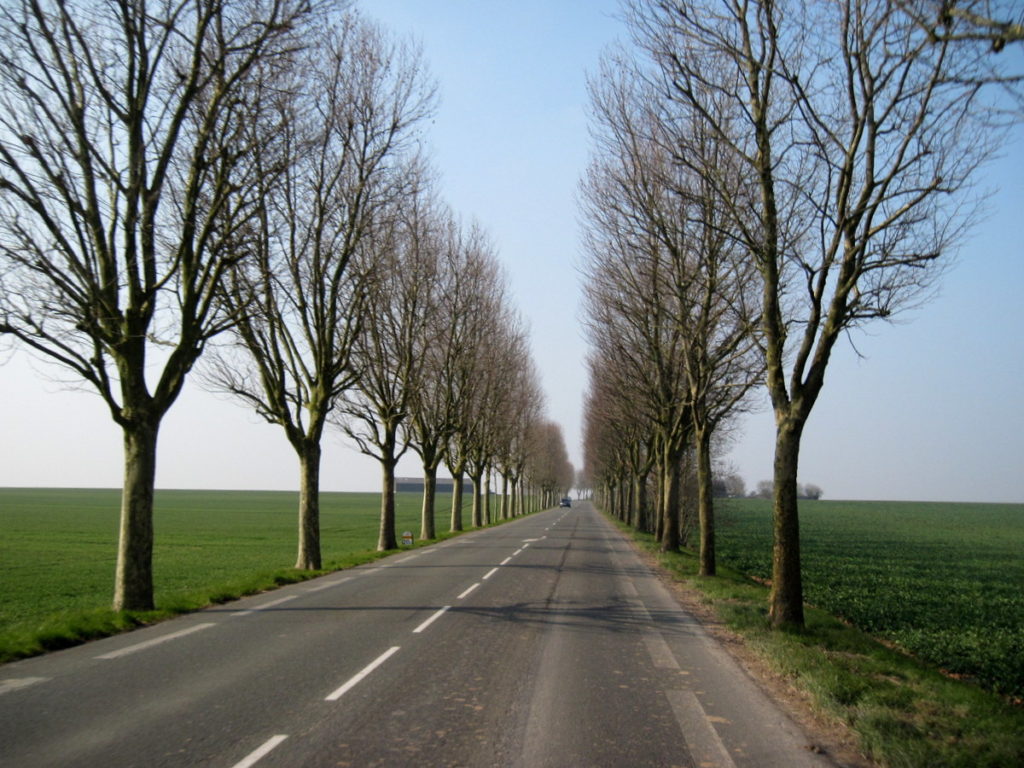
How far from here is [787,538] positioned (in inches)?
442

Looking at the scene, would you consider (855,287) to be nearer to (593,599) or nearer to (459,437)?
(593,599)

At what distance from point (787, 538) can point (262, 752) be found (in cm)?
830

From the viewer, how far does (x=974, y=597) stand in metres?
19.9

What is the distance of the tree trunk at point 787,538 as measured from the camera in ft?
36.4

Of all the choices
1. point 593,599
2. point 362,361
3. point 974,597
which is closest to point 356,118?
point 362,361

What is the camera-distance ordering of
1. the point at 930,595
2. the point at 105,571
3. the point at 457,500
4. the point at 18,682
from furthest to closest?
the point at 457,500 → the point at 105,571 → the point at 930,595 → the point at 18,682

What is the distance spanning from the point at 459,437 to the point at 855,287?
3383cm

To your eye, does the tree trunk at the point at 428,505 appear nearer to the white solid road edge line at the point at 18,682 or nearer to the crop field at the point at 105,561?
the crop field at the point at 105,561

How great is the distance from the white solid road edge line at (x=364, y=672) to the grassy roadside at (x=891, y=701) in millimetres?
4356

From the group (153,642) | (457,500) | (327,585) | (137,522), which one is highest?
(137,522)

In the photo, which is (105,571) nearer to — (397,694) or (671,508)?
(671,508)

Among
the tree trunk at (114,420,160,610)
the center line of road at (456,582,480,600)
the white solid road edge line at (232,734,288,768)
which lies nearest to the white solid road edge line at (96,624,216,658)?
the tree trunk at (114,420,160,610)

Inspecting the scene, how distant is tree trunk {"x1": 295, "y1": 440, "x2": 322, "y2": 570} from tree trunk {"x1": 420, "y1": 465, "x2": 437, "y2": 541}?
1246cm

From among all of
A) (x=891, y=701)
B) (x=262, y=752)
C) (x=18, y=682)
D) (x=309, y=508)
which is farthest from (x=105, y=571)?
(x=891, y=701)
